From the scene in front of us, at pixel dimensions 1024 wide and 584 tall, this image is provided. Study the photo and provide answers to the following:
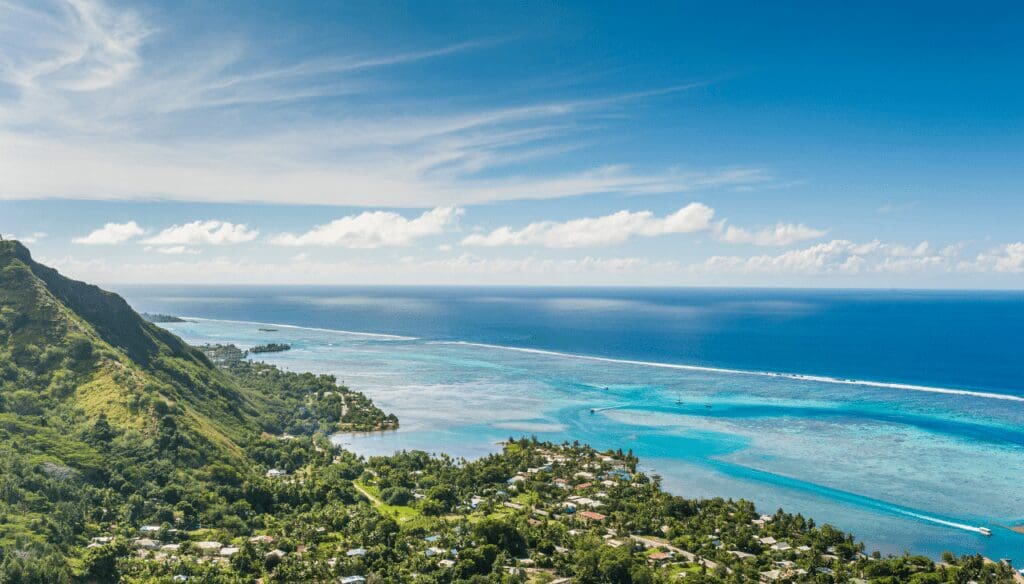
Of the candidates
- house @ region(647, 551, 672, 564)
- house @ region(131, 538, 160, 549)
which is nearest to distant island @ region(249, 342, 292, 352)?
house @ region(131, 538, 160, 549)

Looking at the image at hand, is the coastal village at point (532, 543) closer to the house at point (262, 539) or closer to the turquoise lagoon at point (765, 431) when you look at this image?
the house at point (262, 539)

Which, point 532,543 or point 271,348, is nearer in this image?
point 532,543

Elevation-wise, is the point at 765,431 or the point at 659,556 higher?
the point at 765,431

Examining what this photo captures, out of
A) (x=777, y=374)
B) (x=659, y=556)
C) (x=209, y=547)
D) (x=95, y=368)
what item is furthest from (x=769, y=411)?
(x=95, y=368)

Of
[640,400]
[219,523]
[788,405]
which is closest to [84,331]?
[219,523]

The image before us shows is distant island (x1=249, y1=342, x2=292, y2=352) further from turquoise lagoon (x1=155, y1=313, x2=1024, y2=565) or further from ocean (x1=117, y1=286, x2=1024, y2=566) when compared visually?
turquoise lagoon (x1=155, y1=313, x2=1024, y2=565)

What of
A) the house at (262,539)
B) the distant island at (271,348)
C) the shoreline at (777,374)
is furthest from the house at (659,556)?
the distant island at (271,348)

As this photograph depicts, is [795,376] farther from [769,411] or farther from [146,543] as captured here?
[146,543]
